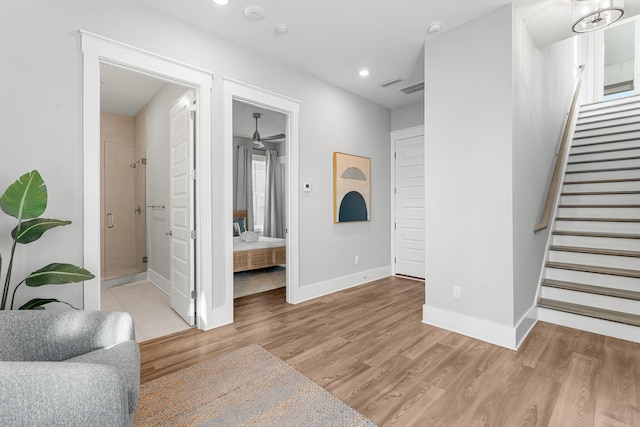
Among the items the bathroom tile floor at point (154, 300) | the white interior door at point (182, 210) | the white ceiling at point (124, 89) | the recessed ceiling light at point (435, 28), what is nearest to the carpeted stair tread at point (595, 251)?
the recessed ceiling light at point (435, 28)

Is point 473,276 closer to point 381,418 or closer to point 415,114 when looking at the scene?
point 381,418

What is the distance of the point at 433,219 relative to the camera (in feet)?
9.77

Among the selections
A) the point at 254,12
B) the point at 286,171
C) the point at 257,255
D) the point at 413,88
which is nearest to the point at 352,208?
the point at 286,171

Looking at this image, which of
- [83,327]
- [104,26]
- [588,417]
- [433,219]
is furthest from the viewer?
[433,219]

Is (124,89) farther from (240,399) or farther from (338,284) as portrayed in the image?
(240,399)

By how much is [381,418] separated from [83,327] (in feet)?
5.24

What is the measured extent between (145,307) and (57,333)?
7.46 feet

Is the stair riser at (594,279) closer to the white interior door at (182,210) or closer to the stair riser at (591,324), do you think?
the stair riser at (591,324)

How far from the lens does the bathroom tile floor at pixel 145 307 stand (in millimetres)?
2859

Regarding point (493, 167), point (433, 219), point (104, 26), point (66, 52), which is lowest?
point (433, 219)

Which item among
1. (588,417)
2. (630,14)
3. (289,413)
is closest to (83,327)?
(289,413)

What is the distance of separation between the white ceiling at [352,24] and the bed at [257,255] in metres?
2.73

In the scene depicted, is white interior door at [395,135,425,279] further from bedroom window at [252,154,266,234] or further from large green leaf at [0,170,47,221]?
large green leaf at [0,170,47,221]

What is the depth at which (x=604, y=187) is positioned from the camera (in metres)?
3.76
